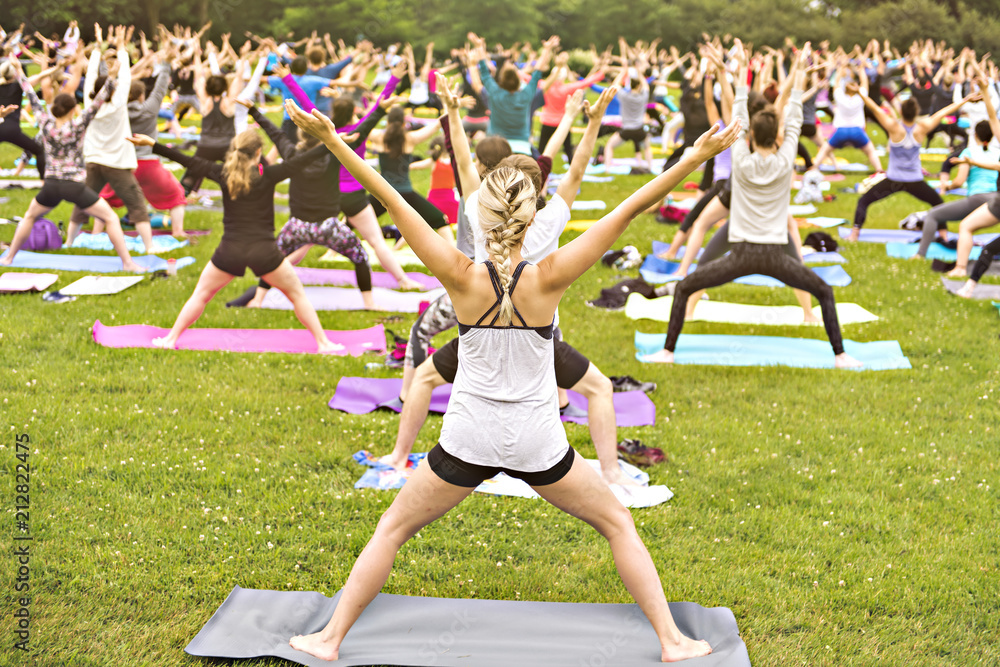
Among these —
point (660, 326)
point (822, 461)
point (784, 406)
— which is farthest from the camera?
point (660, 326)

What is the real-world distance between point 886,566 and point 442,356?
8.71 feet

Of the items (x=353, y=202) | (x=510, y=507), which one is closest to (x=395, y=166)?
(x=353, y=202)

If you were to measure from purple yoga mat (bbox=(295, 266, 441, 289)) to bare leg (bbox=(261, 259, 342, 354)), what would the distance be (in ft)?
7.97

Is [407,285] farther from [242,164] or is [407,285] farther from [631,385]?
[631,385]

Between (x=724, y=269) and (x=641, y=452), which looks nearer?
(x=641, y=452)

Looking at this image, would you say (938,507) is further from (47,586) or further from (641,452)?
(47,586)

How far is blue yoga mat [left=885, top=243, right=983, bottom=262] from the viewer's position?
40.5 ft

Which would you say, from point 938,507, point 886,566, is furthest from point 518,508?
point 938,507

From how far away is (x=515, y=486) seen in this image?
557 cm

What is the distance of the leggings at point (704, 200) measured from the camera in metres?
10.3

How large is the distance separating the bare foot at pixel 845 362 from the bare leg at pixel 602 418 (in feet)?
10.8

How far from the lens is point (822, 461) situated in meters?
5.98

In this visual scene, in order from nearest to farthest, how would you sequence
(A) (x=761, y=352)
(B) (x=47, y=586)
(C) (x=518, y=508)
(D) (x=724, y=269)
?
(B) (x=47, y=586)
(C) (x=518, y=508)
(D) (x=724, y=269)
(A) (x=761, y=352)
